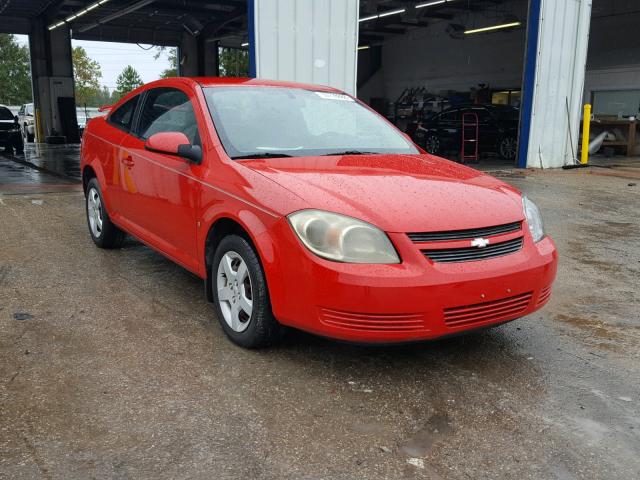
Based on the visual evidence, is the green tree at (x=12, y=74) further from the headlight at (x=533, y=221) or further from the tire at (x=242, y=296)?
the headlight at (x=533, y=221)

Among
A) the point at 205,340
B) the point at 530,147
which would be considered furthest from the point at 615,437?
the point at 530,147

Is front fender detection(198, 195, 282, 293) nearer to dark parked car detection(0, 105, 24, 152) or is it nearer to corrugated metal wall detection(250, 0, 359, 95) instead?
corrugated metal wall detection(250, 0, 359, 95)

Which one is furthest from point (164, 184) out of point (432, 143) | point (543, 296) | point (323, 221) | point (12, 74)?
point (12, 74)

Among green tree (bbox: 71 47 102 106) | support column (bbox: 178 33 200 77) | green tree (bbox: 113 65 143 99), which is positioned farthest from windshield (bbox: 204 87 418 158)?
green tree (bbox: 113 65 143 99)

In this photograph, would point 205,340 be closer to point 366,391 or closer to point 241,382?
point 241,382

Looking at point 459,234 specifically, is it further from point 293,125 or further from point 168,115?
point 168,115

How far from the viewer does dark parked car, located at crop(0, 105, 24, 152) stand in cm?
1795

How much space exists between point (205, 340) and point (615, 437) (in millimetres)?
2167

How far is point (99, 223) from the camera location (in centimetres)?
559

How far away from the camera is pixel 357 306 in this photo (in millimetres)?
2727

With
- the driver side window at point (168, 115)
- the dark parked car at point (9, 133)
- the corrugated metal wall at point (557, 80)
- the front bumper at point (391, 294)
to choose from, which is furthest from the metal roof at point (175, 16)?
the front bumper at point (391, 294)

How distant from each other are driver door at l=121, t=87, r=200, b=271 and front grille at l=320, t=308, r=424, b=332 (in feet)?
4.31

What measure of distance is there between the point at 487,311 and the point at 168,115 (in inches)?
108

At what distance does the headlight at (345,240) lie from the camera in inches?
109
